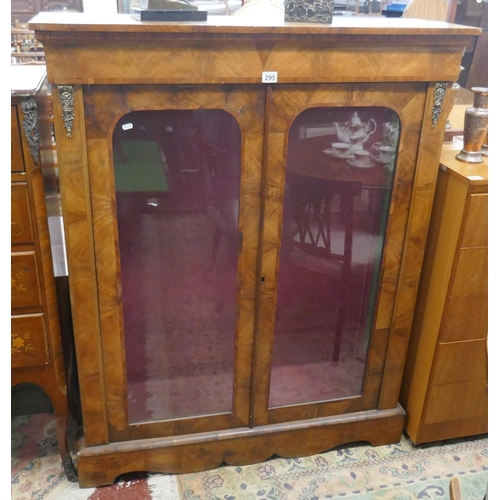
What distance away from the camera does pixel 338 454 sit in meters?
1.87

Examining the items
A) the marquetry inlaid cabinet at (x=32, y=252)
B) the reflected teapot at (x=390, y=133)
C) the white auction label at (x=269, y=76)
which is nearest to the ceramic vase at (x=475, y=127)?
the reflected teapot at (x=390, y=133)

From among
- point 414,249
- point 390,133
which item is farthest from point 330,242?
point 390,133

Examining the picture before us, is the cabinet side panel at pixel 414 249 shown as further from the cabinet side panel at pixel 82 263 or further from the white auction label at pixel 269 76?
the cabinet side panel at pixel 82 263

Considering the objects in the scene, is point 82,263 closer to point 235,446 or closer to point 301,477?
point 235,446

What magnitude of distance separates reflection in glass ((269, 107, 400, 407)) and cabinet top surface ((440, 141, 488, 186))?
0.61 feet

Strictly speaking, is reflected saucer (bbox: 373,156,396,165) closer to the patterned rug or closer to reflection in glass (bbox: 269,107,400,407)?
reflection in glass (bbox: 269,107,400,407)

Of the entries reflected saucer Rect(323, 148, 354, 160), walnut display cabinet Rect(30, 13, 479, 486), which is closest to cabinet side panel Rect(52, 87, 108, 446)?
walnut display cabinet Rect(30, 13, 479, 486)

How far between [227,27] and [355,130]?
0.46 meters

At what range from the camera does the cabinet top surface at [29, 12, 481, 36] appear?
3.87ft

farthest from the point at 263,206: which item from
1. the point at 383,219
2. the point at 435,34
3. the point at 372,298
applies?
the point at 435,34

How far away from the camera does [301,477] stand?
1777 millimetres

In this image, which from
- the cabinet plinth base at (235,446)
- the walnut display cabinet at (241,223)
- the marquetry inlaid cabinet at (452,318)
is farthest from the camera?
the cabinet plinth base at (235,446)

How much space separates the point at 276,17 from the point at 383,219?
66 centimetres

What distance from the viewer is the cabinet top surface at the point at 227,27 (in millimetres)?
1179
